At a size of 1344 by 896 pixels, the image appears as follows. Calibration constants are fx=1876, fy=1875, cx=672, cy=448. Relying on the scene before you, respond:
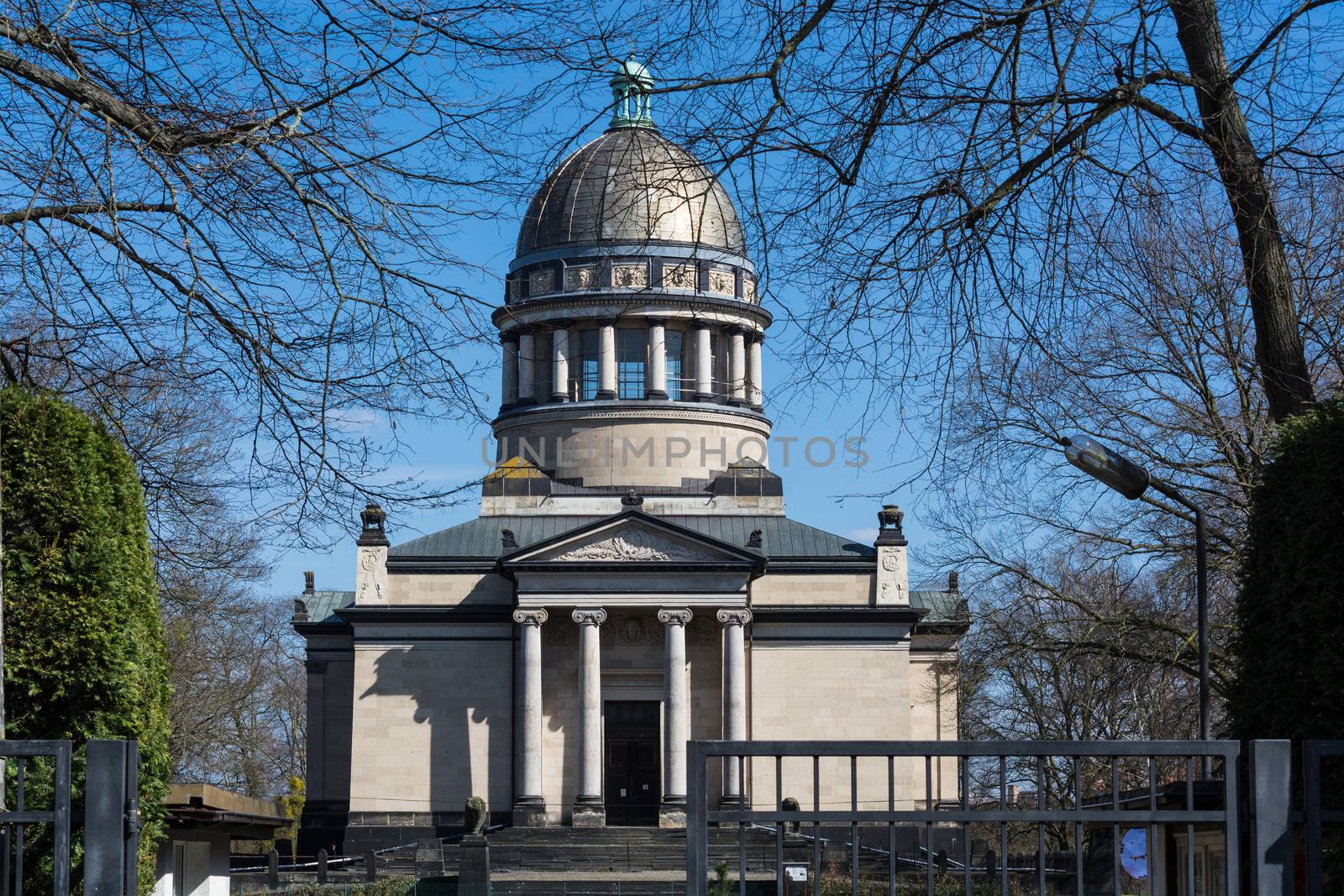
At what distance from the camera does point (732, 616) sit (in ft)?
179

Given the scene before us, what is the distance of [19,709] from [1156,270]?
1881 centimetres

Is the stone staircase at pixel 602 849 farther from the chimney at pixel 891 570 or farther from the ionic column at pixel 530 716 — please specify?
the chimney at pixel 891 570

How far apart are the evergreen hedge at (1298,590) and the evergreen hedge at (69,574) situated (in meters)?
8.28

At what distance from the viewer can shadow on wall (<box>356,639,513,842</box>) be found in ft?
186

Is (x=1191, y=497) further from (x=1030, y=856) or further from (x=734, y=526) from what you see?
(x=734, y=526)

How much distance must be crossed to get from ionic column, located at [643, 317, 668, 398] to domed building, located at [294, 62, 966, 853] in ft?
0.46

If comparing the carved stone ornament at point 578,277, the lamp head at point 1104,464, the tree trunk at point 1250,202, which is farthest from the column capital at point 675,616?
the tree trunk at point 1250,202

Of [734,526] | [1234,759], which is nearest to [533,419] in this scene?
[734,526]

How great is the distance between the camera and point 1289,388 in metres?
13.0

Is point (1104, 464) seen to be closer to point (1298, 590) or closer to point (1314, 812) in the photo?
point (1298, 590)

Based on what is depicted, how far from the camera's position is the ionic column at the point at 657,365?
6481 cm

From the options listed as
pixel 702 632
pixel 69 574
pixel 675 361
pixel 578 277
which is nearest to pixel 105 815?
pixel 69 574

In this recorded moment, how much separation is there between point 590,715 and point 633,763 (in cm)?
277

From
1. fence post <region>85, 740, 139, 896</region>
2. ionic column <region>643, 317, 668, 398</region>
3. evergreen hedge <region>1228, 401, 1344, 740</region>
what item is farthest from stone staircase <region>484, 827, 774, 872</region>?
fence post <region>85, 740, 139, 896</region>
